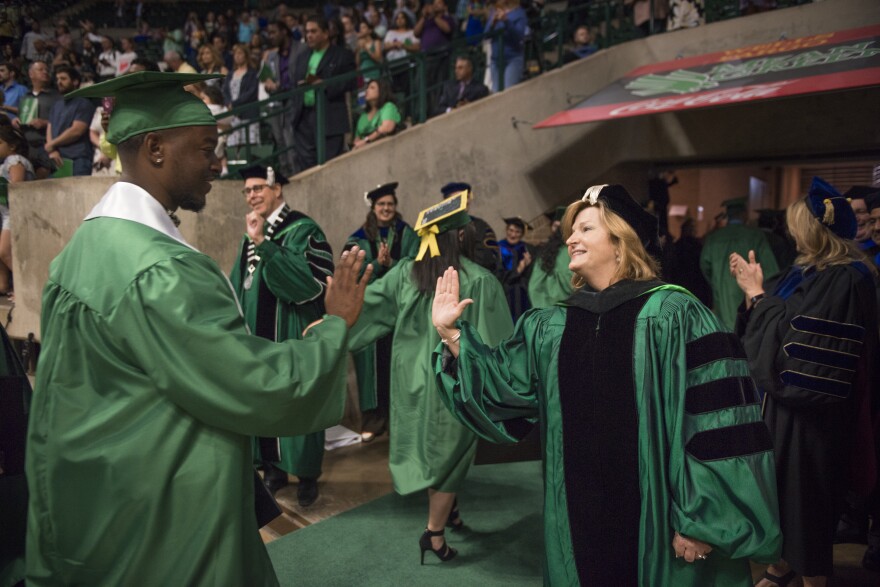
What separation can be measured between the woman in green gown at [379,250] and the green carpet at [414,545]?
1113 millimetres

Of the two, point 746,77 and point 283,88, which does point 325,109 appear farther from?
point 746,77

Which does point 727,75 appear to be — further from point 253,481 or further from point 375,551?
point 253,481

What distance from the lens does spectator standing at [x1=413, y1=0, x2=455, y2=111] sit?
8.80 meters

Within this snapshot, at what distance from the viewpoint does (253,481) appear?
205 cm

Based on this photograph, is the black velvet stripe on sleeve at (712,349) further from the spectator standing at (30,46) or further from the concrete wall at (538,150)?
the spectator standing at (30,46)

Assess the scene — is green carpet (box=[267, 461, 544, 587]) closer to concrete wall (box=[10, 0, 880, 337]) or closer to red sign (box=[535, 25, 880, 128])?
concrete wall (box=[10, 0, 880, 337])

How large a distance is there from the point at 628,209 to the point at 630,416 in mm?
721

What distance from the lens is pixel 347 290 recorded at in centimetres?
208

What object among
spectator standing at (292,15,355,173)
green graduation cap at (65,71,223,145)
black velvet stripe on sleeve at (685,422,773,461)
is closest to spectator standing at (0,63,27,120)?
Answer: spectator standing at (292,15,355,173)

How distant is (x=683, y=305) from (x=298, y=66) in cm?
664

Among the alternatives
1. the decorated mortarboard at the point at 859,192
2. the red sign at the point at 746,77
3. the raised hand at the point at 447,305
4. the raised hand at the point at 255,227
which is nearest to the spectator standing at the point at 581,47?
the red sign at the point at 746,77

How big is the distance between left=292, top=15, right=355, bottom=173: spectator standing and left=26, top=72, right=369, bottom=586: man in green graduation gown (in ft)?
17.4

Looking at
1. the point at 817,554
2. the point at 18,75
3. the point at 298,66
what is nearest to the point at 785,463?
the point at 817,554

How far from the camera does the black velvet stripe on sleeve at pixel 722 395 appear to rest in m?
2.14
